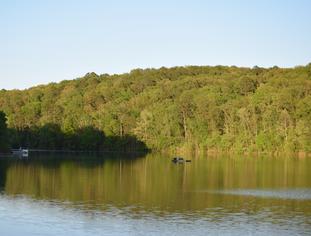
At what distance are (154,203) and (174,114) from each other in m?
82.7

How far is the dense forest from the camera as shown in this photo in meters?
106

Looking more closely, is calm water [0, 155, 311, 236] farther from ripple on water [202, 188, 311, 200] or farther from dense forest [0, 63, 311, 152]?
dense forest [0, 63, 311, 152]

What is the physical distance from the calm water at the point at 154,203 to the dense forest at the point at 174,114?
157 ft

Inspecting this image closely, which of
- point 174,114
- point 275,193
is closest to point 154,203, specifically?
point 275,193

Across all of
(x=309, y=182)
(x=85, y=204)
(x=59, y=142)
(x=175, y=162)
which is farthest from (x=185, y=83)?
(x=85, y=204)

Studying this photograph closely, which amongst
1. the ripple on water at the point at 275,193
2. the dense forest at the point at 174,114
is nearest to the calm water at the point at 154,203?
the ripple on water at the point at 275,193

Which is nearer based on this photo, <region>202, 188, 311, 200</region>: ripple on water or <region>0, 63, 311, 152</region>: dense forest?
<region>202, 188, 311, 200</region>: ripple on water

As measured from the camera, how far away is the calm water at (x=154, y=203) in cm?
2842

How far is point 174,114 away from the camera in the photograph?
392 feet

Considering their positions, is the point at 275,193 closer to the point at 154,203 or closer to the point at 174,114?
the point at 154,203

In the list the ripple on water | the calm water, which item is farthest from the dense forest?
the ripple on water

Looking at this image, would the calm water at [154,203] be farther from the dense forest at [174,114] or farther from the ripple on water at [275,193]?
the dense forest at [174,114]

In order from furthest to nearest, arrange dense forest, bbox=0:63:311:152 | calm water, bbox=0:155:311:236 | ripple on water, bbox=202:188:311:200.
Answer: dense forest, bbox=0:63:311:152 < ripple on water, bbox=202:188:311:200 < calm water, bbox=0:155:311:236

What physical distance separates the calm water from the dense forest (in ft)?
157
